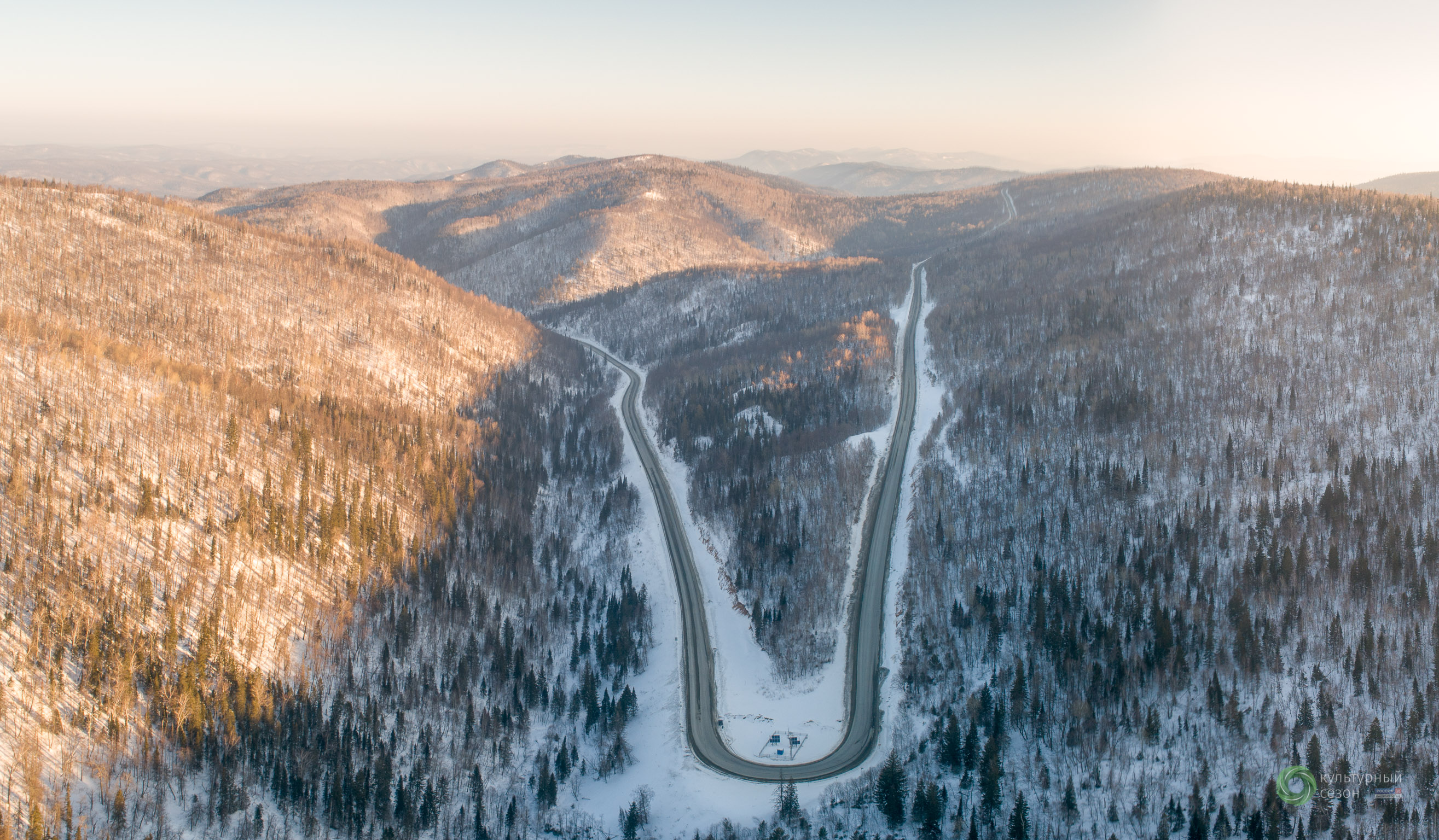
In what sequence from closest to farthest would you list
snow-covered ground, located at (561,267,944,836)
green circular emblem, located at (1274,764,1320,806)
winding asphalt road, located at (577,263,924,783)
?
green circular emblem, located at (1274,764,1320,806)
snow-covered ground, located at (561,267,944,836)
winding asphalt road, located at (577,263,924,783)

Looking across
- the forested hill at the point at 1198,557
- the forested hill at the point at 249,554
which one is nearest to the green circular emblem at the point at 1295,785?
the forested hill at the point at 1198,557

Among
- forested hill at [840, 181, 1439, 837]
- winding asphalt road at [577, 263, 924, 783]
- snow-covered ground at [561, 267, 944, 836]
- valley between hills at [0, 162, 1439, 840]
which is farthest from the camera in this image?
winding asphalt road at [577, 263, 924, 783]

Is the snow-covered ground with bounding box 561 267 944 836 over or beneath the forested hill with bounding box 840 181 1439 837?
beneath

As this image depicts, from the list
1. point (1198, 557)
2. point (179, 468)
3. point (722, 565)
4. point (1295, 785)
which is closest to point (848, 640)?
point (722, 565)

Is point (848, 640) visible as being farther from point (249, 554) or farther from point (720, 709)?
point (249, 554)

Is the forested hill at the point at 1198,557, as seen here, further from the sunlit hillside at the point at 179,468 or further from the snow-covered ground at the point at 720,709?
the sunlit hillside at the point at 179,468

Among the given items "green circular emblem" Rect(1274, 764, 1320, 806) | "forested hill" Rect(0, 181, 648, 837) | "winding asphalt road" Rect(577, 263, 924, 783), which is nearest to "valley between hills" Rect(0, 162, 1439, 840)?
"forested hill" Rect(0, 181, 648, 837)

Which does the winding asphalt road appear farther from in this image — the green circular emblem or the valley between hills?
the green circular emblem
